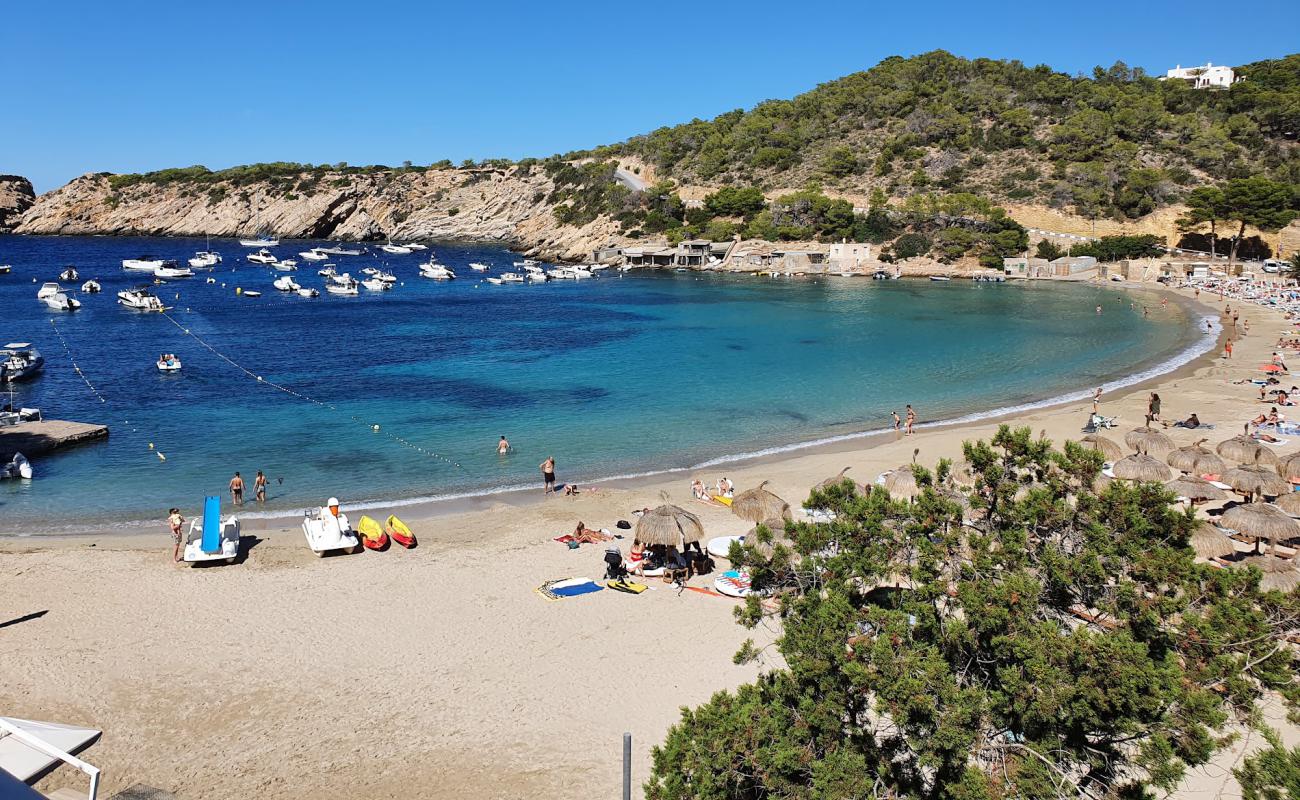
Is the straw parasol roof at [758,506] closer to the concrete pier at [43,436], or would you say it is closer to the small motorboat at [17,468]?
the small motorboat at [17,468]

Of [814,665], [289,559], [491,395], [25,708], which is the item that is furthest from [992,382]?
[25,708]

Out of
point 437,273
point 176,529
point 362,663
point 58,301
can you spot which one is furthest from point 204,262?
point 362,663

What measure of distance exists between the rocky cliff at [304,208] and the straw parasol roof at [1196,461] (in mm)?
118930

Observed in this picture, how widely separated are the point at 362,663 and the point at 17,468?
17.2 m

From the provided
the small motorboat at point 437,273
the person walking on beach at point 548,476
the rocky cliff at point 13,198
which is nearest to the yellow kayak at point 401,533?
the person walking on beach at point 548,476

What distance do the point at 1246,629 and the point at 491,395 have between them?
98.2 ft

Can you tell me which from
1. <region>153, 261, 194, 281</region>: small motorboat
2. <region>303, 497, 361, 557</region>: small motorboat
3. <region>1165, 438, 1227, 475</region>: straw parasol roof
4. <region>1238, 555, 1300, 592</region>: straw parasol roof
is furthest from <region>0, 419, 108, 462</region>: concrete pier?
<region>153, 261, 194, 281</region>: small motorboat

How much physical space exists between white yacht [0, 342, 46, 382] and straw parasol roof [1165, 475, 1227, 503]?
42528mm

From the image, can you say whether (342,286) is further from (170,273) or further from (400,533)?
(400,533)

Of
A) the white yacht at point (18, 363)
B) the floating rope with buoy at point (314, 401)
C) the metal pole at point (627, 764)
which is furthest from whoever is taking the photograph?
the white yacht at point (18, 363)

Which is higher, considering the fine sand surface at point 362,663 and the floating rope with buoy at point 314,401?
the floating rope with buoy at point 314,401

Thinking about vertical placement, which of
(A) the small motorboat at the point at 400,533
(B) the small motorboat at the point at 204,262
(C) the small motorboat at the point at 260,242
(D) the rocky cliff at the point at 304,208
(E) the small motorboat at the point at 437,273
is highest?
(D) the rocky cliff at the point at 304,208

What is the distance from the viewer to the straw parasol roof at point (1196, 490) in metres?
18.2

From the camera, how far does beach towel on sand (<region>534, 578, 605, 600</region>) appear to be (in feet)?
53.2
